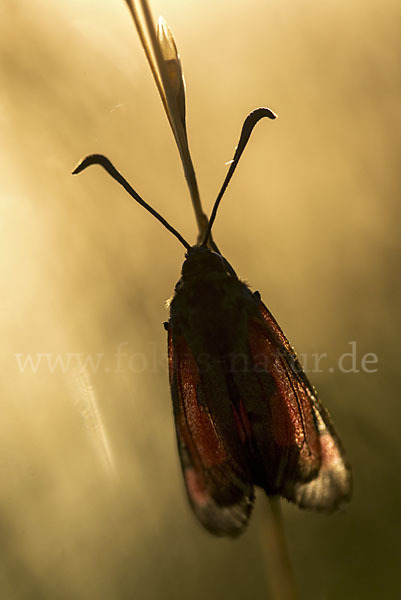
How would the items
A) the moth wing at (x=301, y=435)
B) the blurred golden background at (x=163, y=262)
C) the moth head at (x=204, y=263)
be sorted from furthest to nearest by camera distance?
1. the blurred golden background at (x=163, y=262)
2. the moth head at (x=204, y=263)
3. the moth wing at (x=301, y=435)

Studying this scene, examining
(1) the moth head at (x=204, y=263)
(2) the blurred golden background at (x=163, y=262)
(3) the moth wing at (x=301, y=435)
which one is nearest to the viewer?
(3) the moth wing at (x=301, y=435)

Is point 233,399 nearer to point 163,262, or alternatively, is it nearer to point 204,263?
point 204,263

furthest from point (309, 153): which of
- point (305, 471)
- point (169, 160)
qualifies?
point (305, 471)

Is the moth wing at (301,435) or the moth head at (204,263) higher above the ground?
the moth head at (204,263)

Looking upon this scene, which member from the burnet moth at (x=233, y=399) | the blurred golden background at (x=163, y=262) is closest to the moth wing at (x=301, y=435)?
the burnet moth at (x=233, y=399)

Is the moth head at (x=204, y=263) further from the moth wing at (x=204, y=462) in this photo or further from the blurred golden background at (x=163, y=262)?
the blurred golden background at (x=163, y=262)

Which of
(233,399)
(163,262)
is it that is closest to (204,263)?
(233,399)

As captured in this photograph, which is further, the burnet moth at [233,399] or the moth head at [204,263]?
the moth head at [204,263]

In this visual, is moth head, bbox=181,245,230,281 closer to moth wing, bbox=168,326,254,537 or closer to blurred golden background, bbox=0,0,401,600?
moth wing, bbox=168,326,254,537
